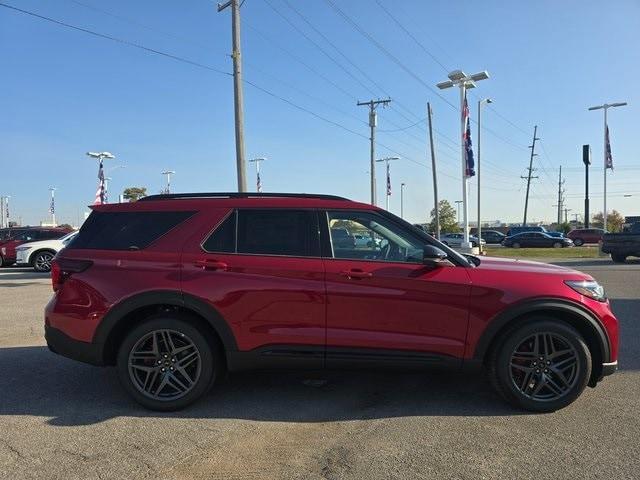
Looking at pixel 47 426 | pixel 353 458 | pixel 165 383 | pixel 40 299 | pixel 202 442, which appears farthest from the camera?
pixel 40 299

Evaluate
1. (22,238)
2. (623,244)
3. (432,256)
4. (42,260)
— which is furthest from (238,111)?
(623,244)

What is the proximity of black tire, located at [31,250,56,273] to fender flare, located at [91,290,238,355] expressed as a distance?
1669 centimetres

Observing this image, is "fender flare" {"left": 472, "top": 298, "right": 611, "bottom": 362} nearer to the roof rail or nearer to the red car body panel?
the red car body panel

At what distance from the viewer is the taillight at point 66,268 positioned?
189 inches

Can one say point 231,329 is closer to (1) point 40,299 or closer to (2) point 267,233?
(2) point 267,233

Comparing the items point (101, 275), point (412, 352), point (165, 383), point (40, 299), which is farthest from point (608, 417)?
point (40, 299)

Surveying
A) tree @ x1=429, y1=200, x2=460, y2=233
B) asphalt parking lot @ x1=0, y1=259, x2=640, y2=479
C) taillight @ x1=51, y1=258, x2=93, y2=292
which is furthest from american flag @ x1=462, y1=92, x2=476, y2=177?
tree @ x1=429, y1=200, x2=460, y2=233

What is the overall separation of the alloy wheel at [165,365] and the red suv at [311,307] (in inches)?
0.4

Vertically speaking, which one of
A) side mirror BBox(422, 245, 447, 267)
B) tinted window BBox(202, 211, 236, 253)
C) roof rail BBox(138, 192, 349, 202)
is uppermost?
roof rail BBox(138, 192, 349, 202)

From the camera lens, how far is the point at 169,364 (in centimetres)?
473

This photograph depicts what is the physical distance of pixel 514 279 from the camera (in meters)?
4.61

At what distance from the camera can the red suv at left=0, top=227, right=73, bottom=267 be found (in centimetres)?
2145

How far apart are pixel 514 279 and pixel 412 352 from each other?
103 centimetres

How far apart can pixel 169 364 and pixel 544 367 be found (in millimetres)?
3100
